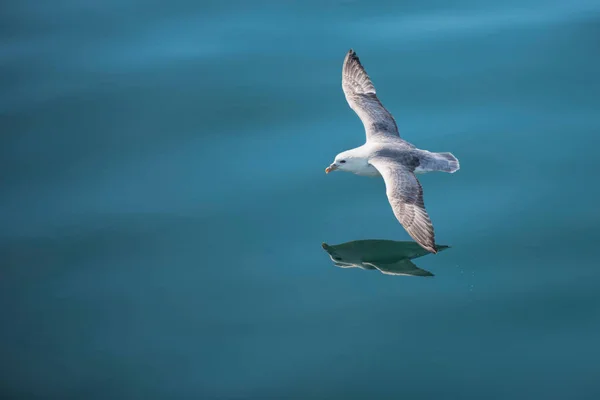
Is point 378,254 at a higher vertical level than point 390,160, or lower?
lower

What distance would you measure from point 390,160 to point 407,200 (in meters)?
Answer: 0.85

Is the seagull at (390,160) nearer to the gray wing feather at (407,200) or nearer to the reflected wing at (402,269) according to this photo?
the gray wing feather at (407,200)

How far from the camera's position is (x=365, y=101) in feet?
41.0

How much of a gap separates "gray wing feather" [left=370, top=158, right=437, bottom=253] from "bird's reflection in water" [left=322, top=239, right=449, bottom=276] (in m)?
0.37

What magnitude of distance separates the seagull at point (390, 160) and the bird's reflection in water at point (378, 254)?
1.52 feet

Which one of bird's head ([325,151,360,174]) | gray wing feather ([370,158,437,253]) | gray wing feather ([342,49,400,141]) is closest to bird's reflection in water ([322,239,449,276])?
gray wing feather ([370,158,437,253])

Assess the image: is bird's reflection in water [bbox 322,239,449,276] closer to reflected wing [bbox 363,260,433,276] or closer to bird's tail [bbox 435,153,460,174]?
reflected wing [bbox 363,260,433,276]

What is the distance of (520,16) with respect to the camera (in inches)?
567

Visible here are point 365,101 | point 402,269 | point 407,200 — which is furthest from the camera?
point 365,101

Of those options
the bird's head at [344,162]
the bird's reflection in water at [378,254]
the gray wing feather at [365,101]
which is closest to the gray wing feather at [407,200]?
the bird's head at [344,162]

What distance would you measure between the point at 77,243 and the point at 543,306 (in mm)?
5999

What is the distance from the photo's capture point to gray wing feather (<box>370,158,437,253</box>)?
33.4 ft

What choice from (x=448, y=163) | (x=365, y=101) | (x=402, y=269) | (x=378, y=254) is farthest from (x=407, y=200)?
(x=365, y=101)

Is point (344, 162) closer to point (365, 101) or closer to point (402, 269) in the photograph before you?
point (365, 101)
